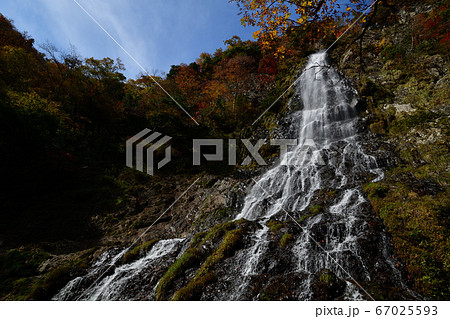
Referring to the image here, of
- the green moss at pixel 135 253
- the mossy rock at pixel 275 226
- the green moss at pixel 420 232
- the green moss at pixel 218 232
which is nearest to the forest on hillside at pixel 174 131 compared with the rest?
the green moss at pixel 420 232

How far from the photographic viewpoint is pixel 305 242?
519 cm

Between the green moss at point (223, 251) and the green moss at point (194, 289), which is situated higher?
the green moss at point (223, 251)

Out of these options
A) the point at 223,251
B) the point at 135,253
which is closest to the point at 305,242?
the point at 223,251

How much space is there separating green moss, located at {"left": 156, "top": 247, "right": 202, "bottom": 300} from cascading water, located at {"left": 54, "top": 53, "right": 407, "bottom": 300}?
327 millimetres

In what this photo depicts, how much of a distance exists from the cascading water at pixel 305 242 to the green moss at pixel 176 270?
1.07ft

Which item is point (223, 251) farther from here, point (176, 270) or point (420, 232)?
point (420, 232)

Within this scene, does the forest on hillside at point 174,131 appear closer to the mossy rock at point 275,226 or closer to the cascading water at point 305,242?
the cascading water at point 305,242

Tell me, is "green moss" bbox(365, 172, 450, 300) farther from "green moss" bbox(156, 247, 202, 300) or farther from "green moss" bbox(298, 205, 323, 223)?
"green moss" bbox(156, 247, 202, 300)

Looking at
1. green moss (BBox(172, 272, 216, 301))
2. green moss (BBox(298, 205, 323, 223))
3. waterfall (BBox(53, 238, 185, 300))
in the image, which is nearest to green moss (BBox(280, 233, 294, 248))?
green moss (BBox(298, 205, 323, 223))

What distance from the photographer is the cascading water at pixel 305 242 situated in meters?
4.20

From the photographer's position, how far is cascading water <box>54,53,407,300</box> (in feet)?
13.8

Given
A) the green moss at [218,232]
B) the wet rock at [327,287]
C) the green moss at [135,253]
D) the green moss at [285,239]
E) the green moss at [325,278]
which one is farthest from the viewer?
the green moss at [135,253]
